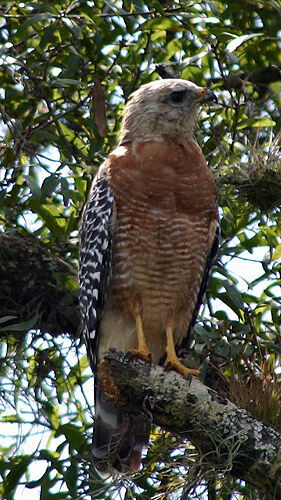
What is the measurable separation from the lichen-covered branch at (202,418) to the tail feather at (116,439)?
2.34ft

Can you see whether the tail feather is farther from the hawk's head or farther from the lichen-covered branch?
the hawk's head

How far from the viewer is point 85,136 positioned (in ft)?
22.4

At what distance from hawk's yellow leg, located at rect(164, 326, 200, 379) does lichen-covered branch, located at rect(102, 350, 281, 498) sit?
0.36 meters

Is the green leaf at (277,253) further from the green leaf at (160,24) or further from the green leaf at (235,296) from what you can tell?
the green leaf at (160,24)

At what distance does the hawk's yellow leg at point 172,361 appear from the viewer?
544 cm

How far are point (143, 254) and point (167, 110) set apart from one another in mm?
947

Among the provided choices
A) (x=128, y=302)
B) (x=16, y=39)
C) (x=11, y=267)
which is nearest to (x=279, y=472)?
(x=128, y=302)

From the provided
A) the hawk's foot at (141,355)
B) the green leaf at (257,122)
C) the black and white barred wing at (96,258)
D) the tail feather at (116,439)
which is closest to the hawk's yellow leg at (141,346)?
the hawk's foot at (141,355)

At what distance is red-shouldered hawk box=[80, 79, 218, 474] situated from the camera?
5.69 metres

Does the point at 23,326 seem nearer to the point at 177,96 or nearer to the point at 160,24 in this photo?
the point at 177,96

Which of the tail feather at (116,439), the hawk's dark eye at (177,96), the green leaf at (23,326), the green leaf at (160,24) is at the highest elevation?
the green leaf at (160,24)

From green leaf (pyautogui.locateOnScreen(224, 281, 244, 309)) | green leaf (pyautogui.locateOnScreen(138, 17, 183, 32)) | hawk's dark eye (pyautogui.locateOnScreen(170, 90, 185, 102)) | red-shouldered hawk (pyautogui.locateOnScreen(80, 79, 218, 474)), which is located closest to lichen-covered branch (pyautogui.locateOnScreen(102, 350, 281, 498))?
red-shouldered hawk (pyautogui.locateOnScreen(80, 79, 218, 474))

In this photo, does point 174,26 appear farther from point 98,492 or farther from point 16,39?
point 98,492

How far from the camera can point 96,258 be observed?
223 inches
